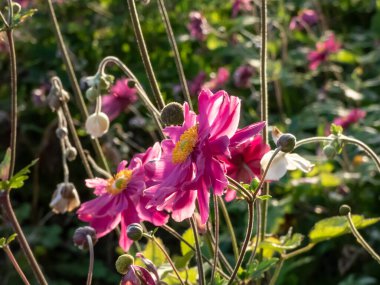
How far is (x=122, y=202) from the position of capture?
1761mm

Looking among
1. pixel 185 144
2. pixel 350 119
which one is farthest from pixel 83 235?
pixel 350 119

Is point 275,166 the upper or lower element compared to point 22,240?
upper

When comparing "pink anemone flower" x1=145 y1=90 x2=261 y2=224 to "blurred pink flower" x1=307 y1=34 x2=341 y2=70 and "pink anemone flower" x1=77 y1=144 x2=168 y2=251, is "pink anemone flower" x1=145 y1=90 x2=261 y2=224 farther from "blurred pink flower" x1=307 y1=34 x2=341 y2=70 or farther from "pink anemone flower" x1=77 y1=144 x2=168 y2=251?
"blurred pink flower" x1=307 y1=34 x2=341 y2=70

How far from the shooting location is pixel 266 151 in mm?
1660

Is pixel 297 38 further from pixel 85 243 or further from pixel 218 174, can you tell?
pixel 218 174

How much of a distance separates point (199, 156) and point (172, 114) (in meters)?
0.10

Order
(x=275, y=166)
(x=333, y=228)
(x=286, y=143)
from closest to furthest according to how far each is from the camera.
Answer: (x=286, y=143)
(x=275, y=166)
(x=333, y=228)

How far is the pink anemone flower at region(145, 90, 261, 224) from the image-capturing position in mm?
1393

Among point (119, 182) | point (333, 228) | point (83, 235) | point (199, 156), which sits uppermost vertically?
point (199, 156)

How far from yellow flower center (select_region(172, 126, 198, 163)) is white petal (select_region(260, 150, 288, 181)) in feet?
0.55

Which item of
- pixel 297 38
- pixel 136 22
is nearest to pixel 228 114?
pixel 136 22

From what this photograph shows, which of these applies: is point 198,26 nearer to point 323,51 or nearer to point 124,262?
point 323,51

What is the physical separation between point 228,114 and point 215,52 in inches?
135

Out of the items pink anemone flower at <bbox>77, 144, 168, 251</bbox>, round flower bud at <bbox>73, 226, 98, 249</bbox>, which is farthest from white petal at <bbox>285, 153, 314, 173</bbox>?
round flower bud at <bbox>73, 226, 98, 249</bbox>
